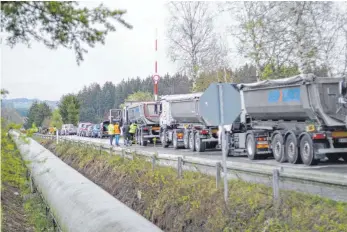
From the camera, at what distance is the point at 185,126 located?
2648 cm

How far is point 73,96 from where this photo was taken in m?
71.8

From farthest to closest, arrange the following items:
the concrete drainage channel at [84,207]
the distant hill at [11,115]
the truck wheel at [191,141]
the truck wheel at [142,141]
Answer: the truck wheel at [142,141]
the truck wheel at [191,141]
the concrete drainage channel at [84,207]
the distant hill at [11,115]

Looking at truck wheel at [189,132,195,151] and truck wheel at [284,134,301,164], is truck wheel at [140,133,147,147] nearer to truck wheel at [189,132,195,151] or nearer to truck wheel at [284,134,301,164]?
truck wheel at [189,132,195,151]

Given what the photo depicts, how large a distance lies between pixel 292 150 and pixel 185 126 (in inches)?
418

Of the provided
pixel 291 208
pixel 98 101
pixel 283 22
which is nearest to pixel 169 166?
pixel 291 208

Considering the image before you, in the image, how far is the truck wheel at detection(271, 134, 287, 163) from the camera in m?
17.0

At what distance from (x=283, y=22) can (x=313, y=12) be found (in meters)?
1.26

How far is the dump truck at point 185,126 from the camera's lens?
2423cm

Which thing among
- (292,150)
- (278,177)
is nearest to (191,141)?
(292,150)

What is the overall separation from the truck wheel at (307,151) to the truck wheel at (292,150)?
16cm

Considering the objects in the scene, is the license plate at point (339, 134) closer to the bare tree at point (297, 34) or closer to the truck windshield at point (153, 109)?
the bare tree at point (297, 34)

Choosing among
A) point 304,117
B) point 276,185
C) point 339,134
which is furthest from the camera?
point 304,117

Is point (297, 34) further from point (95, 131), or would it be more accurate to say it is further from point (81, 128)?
point (81, 128)

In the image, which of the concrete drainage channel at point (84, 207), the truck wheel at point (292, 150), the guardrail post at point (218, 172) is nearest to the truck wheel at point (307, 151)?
the truck wheel at point (292, 150)
